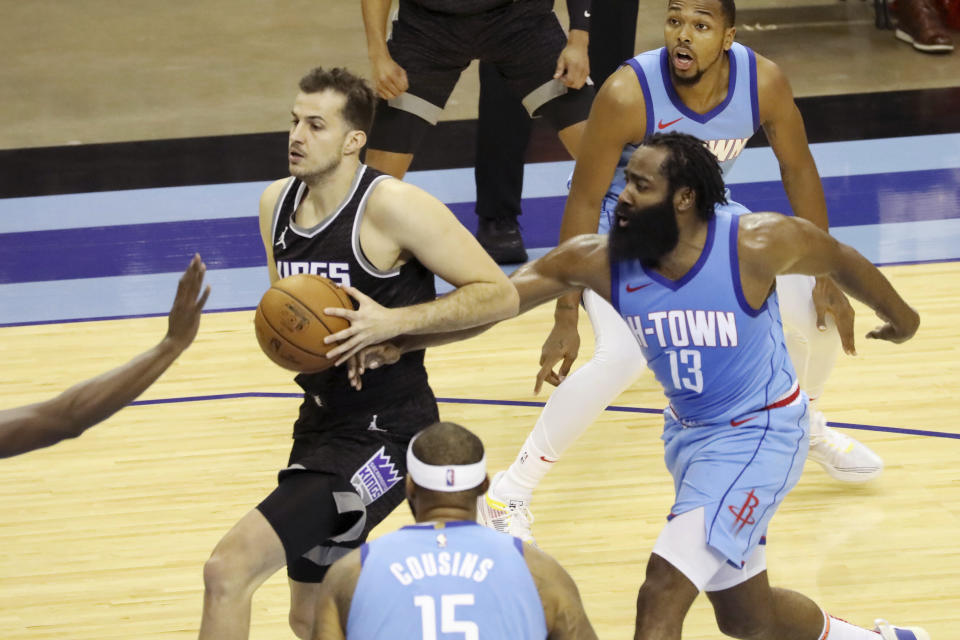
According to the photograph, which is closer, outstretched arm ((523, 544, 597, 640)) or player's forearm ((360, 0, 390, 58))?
outstretched arm ((523, 544, 597, 640))

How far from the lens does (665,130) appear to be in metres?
4.50

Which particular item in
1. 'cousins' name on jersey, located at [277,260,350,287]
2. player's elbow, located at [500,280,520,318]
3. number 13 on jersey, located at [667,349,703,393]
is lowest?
number 13 on jersey, located at [667,349,703,393]

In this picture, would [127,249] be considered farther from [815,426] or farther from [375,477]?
[375,477]

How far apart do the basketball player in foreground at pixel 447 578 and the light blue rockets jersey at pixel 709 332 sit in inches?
38.5

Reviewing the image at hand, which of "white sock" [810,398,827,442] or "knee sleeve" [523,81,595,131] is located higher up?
"knee sleeve" [523,81,595,131]

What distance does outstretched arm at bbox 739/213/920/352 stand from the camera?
3609 millimetres

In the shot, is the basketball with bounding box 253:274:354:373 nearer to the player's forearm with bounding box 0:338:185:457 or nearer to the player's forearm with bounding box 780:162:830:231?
the player's forearm with bounding box 0:338:185:457

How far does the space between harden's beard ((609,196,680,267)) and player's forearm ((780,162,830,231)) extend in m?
1.11

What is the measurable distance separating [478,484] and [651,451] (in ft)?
8.94

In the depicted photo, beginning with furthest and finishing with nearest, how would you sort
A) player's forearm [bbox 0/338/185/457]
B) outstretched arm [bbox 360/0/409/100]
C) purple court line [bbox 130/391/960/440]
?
outstretched arm [bbox 360/0/409/100] < purple court line [bbox 130/391/960/440] < player's forearm [bbox 0/338/185/457]

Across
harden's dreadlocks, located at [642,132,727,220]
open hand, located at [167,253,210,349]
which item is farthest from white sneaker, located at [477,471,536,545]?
open hand, located at [167,253,210,349]

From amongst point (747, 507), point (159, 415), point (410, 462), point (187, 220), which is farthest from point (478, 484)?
point (187, 220)

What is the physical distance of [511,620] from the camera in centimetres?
265

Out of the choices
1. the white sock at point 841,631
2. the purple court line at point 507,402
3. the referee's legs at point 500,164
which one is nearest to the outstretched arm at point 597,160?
the white sock at point 841,631
